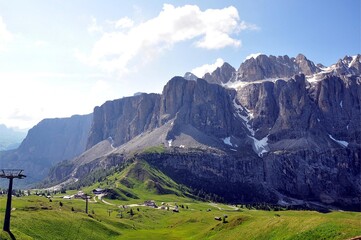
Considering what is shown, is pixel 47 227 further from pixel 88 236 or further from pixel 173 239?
pixel 173 239

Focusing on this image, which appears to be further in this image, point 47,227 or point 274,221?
point 47,227

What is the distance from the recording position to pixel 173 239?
356ft

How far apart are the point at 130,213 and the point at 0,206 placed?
74.0 meters

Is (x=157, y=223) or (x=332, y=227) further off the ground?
(x=332, y=227)

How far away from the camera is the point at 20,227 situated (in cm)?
8506

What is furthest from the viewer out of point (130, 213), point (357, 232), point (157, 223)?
point (130, 213)

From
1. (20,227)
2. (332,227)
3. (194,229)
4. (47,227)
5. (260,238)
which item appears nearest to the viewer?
(332,227)

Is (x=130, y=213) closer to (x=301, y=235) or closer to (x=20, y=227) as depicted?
(x=20, y=227)

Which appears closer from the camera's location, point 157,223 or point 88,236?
point 88,236

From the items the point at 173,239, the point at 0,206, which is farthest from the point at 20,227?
the point at 173,239

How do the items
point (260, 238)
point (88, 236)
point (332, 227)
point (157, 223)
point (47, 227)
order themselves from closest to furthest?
point (332, 227)
point (260, 238)
point (47, 227)
point (88, 236)
point (157, 223)

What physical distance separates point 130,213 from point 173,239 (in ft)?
227

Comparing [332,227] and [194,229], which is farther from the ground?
[332,227]

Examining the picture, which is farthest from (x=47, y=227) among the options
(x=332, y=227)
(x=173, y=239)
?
(x=332, y=227)
